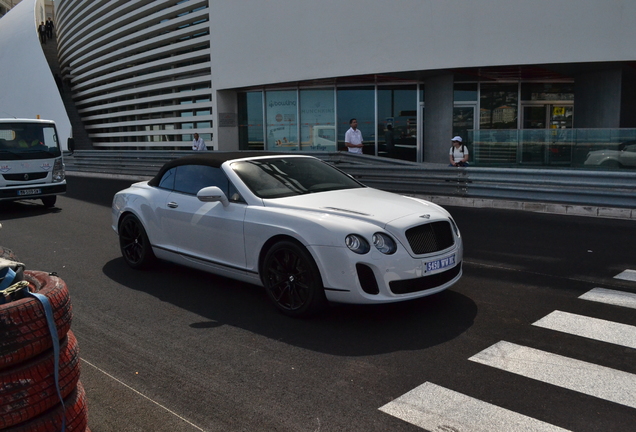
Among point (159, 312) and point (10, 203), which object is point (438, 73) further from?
point (159, 312)

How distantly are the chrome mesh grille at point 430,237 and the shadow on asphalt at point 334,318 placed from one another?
2.07ft

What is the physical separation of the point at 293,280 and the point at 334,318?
52cm

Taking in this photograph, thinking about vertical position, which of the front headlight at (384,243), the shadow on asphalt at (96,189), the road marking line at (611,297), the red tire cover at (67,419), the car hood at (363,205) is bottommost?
the road marking line at (611,297)

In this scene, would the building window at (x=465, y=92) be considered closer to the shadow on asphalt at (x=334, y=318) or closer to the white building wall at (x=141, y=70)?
the white building wall at (x=141, y=70)

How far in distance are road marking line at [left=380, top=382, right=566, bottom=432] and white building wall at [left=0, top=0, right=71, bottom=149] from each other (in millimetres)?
33880

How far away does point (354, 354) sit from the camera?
15.0 feet

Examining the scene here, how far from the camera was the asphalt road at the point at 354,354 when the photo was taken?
11.9 ft

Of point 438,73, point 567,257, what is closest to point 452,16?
point 438,73

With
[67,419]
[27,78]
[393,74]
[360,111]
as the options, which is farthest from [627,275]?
[27,78]

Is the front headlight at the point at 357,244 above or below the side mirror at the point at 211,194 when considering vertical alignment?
below

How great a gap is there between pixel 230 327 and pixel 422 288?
174 cm

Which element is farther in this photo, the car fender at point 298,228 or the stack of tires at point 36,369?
the car fender at point 298,228

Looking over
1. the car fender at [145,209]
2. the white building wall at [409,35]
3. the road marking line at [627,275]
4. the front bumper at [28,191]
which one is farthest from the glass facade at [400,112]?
the car fender at [145,209]

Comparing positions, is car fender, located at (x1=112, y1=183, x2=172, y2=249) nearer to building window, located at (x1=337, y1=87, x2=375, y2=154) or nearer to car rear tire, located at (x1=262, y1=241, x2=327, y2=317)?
car rear tire, located at (x1=262, y1=241, x2=327, y2=317)
